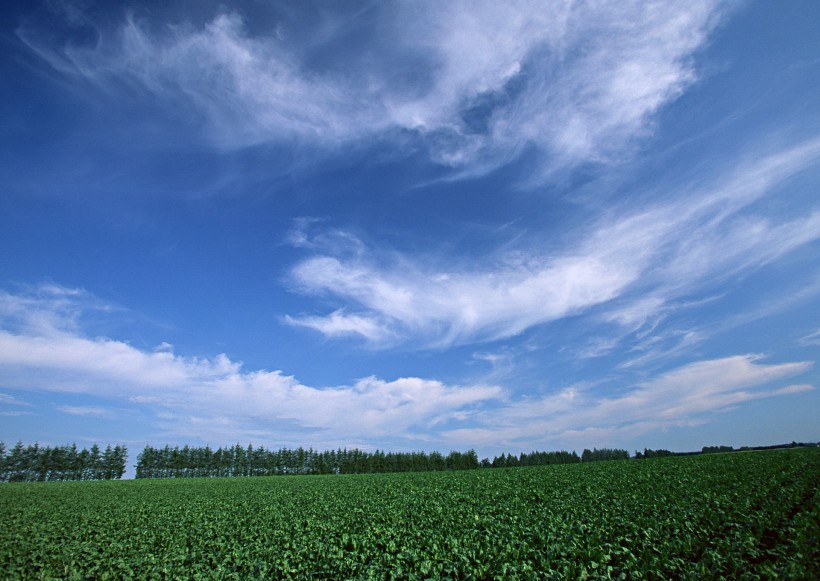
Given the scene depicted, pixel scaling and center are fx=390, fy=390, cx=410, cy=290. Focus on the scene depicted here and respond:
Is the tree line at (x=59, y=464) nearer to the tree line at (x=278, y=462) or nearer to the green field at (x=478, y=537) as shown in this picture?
the tree line at (x=278, y=462)

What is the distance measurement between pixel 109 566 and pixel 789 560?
26.9 m

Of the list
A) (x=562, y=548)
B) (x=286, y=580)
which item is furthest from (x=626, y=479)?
→ (x=286, y=580)

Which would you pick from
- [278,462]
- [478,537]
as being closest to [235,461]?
[278,462]

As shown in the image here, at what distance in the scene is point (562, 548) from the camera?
1582 centimetres

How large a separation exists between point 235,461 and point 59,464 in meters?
60.1

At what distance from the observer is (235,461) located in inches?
6673

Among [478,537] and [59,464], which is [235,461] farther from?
[478,537]

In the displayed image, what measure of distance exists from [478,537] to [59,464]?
18937cm

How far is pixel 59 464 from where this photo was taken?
5664 inches

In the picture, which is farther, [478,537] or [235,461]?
[235,461]

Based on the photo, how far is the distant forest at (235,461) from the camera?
5586 inches

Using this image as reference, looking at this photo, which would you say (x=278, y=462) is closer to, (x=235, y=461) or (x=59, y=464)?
(x=235, y=461)

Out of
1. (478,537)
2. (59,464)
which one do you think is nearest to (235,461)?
(59,464)

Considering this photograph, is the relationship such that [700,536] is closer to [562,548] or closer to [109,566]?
[562,548]
